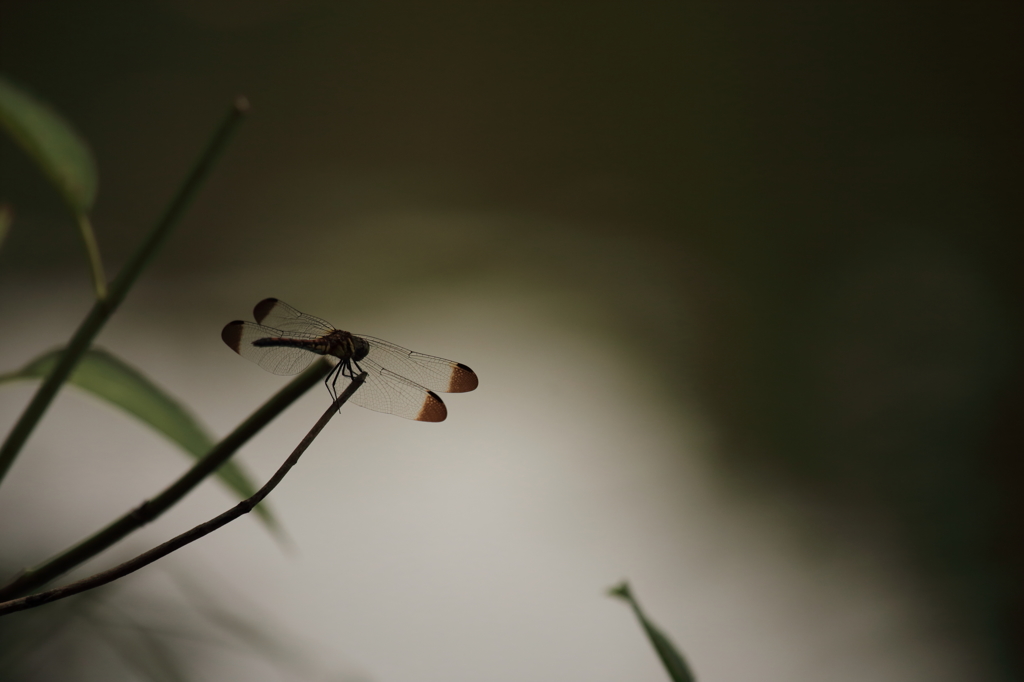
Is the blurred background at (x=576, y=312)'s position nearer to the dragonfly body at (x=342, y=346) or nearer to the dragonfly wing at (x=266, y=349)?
the dragonfly wing at (x=266, y=349)

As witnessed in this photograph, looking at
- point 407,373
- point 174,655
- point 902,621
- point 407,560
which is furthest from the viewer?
point 902,621

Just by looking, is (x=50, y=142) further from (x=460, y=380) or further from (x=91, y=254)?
(x=460, y=380)

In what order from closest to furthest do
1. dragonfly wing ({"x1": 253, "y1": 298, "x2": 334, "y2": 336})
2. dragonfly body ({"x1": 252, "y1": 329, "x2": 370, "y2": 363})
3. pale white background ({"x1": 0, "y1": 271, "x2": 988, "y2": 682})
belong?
dragonfly body ({"x1": 252, "y1": 329, "x2": 370, "y2": 363})
dragonfly wing ({"x1": 253, "y1": 298, "x2": 334, "y2": 336})
pale white background ({"x1": 0, "y1": 271, "x2": 988, "y2": 682})

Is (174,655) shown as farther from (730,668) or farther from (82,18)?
(82,18)

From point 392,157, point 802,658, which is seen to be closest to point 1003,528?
point 802,658

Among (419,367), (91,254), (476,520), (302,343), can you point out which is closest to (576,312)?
(476,520)

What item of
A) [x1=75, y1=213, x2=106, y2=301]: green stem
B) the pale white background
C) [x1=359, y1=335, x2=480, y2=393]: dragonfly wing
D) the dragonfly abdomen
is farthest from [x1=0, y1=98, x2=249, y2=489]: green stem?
the pale white background

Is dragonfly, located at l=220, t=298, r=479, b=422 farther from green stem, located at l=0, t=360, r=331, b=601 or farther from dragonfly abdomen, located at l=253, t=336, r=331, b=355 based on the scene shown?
green stem, located at l=0, t=360, r=331, b=601
